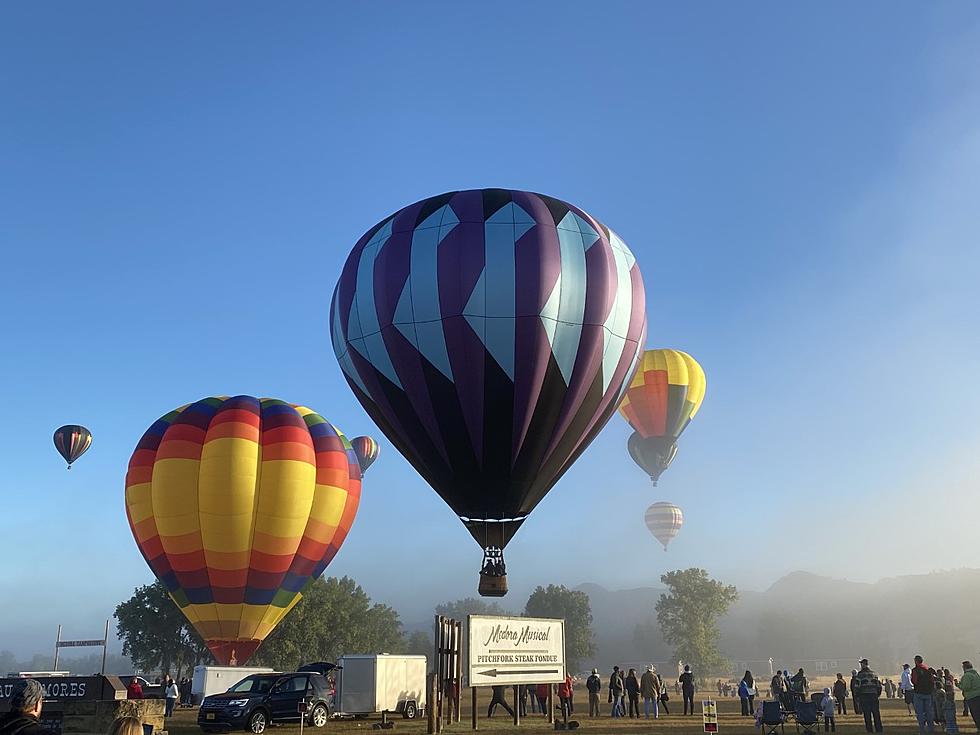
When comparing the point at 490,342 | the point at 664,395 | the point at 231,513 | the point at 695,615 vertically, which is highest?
the point at 664,395

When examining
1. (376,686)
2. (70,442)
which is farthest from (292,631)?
(376,686)

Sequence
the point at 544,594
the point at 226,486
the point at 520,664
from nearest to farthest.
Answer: the point at 520,664
the point at 226,486
the point at 544,594

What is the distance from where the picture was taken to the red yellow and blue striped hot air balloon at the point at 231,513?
111 feet

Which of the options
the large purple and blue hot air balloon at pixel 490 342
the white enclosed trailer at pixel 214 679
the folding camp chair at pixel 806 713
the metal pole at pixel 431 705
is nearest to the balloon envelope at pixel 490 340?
the large purple and blue hot air balloon at pixel 490 342

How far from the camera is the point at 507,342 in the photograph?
25.9 m

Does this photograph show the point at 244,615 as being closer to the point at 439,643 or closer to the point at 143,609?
the point at 439,643

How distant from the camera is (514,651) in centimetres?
2377

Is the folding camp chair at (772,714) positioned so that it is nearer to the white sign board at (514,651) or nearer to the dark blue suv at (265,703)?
the white sign board at (514,651)

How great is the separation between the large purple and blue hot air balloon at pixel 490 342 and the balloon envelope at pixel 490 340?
0.04 m

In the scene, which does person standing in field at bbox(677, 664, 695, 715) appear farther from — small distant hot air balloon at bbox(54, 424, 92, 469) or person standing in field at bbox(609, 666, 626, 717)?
small distant hot air balloon at bbox(54, 424, 92, 469)

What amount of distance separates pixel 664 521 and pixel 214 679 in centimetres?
8146

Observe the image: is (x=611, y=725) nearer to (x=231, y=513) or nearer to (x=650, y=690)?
(x=650, y=690)

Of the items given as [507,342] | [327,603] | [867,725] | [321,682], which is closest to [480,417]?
[507,342]

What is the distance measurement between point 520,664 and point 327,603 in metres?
53.4
